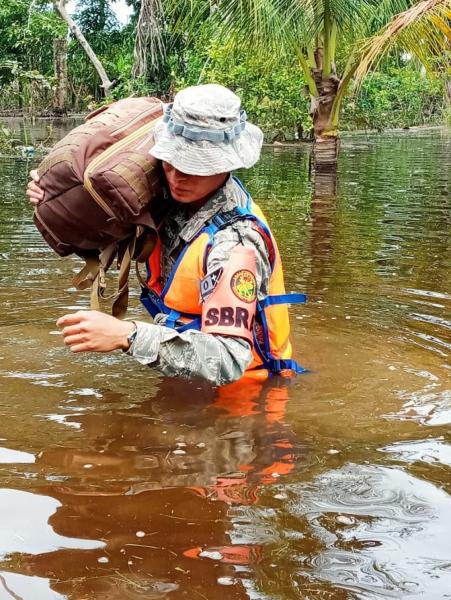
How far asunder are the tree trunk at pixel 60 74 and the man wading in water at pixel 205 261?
94.2ft

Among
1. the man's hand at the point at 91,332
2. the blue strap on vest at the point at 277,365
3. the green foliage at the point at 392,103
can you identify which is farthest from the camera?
the green foliage at the point at 392,103

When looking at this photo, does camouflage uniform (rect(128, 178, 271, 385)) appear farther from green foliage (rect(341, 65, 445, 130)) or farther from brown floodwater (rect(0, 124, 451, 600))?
green foliage (rect(341, 65, 445, 130))

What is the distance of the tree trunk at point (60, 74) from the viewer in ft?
104

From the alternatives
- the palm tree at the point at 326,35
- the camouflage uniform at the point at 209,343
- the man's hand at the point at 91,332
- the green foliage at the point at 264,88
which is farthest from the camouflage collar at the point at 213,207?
the green foliage at the point at 264,88

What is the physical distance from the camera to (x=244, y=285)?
Result: 3000 millimetres

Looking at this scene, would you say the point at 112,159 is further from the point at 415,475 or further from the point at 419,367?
the point at 419,367

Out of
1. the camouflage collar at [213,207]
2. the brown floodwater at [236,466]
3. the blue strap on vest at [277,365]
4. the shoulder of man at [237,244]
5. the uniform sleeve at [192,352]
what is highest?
the camouflage collar at [213,207]

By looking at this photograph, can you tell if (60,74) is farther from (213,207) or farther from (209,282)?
(209,282)

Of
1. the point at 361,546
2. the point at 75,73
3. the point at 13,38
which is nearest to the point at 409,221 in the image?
the point at 361,546

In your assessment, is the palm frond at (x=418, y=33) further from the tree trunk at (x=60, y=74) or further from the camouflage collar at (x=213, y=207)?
the tree trunk at (x=60, y=74)

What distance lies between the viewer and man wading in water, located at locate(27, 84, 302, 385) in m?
2.89

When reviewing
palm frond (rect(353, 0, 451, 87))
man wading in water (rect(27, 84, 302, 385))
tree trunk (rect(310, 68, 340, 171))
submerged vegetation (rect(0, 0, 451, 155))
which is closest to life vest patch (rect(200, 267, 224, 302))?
man wading in water (rect(27, 84, 302, 385))

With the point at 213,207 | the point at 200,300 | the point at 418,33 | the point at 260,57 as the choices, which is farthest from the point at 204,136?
the point at 260,57

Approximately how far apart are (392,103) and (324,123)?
73.0 ft
